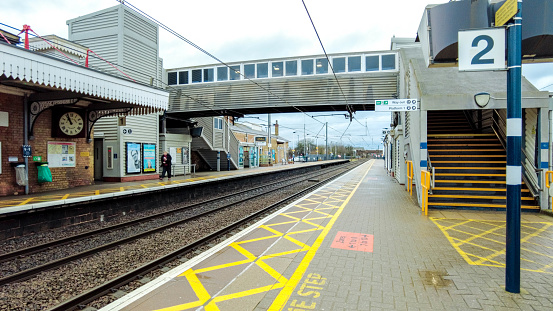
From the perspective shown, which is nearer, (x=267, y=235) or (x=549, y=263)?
(x=549, y=263)

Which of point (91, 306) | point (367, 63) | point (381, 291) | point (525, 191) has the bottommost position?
point (91, 306)

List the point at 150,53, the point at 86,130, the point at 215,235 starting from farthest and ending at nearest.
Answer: the point at 150,53
the point at 86,130
the point at 215,235

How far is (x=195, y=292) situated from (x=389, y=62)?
17.0 m

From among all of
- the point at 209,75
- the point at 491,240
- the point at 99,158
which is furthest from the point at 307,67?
the point at 491,240

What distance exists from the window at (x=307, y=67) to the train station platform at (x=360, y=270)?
42.8 ft

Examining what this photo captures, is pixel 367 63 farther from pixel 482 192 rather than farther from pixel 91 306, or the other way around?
pixel 91 306

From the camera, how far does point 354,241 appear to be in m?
5.52

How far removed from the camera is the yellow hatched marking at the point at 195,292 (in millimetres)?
3206

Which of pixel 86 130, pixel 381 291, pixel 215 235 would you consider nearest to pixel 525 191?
pixel 381 291

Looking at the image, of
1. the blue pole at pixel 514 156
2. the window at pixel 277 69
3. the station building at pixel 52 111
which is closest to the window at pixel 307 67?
the window at pixel 277 69

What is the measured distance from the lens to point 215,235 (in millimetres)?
6555

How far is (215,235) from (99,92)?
598 centimetres

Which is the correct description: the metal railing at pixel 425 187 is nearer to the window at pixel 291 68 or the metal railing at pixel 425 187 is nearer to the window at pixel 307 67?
the window at pixel 307 67

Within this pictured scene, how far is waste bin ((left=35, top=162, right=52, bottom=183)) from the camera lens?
10.2 m
